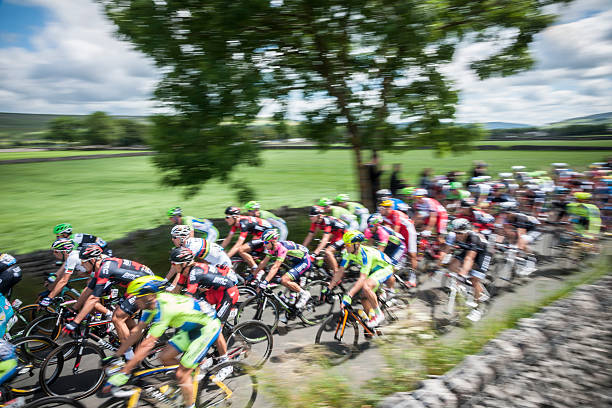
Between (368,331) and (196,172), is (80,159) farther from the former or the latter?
(368,331)

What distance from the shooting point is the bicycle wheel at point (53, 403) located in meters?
3.51

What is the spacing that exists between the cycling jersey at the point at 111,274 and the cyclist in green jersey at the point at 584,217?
9551 mm

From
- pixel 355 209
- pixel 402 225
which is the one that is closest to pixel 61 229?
pixel 355 209

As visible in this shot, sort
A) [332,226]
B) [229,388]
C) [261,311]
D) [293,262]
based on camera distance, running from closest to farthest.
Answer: [229,388] < [261,311] < [293,262] < [332,226]

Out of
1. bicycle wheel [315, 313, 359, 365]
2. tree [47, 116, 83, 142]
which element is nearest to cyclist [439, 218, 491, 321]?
bicycle wheel [315, 313, 359, 365]

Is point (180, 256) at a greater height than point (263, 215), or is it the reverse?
point (180, 256)

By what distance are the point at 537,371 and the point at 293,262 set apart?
4.02m

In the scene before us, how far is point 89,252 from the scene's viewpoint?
17.6 feet

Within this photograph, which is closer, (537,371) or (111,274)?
(537,371)

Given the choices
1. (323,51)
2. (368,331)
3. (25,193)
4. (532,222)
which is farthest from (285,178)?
(368,331)

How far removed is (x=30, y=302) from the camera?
285 inches

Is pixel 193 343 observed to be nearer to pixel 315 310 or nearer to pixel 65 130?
pixel 315 310

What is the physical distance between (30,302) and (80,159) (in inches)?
1160

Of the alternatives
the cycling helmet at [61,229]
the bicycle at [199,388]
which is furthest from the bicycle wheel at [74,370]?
the cycling helmet at [61,229]
